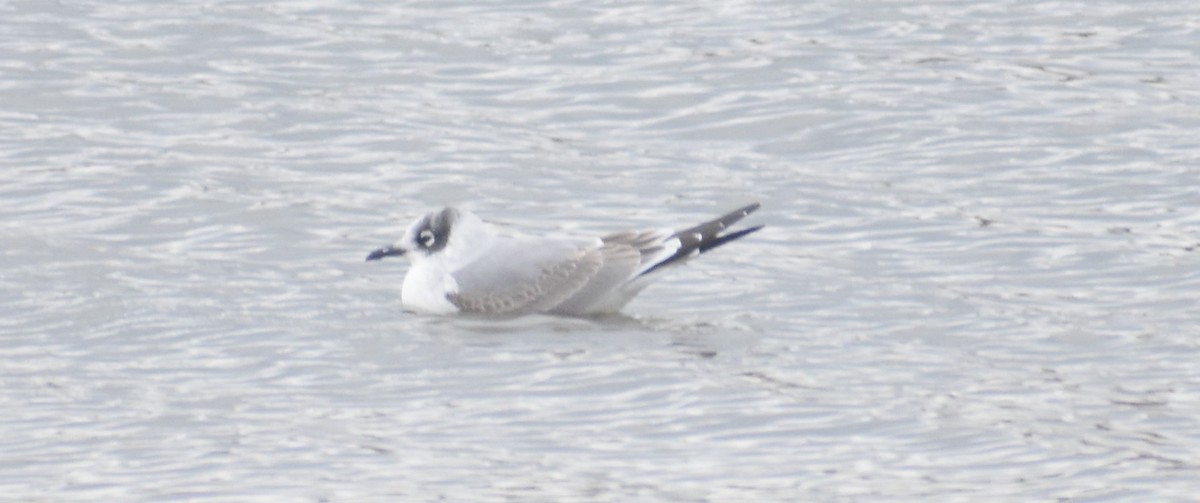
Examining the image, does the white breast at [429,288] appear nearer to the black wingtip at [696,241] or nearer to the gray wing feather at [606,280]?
the gray wing feather at [606,280]

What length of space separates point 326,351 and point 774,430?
231 centimetres

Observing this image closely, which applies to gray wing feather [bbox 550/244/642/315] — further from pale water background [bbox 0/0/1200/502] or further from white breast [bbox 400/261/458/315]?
white breast [bbox 400/261/458/315]

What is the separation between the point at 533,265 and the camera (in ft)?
36.9

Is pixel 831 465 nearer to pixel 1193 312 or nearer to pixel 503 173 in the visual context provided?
pixel 1193 312

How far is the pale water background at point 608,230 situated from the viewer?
8.26 metres

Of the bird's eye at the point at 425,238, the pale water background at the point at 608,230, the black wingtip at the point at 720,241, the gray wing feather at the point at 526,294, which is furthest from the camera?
the bird's eye at the point at 425,238

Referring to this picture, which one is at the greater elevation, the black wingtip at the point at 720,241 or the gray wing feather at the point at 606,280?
the black wingtip at the point at 720,241

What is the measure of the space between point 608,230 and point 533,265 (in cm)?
112

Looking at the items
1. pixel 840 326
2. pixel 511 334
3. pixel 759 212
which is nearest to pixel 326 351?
pixel 511 334

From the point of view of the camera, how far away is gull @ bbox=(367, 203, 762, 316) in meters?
11.1

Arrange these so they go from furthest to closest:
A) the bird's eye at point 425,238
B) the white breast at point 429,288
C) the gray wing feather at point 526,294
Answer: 1. the bird's eye at point 425,238
2. the gray wing feather at point 526,294
3. the white breast at point 429,288

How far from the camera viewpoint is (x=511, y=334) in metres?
10.7

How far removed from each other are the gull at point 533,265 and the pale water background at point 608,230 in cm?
15

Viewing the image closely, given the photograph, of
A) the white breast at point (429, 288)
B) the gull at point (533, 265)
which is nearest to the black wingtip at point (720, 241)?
the gull at point (533, 265)
